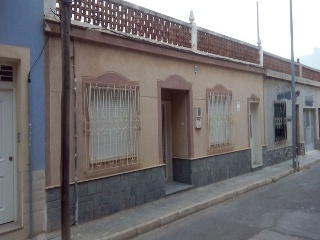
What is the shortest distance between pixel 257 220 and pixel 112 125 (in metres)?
3.44

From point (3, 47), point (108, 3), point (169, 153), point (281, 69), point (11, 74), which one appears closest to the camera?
point (3, 47)

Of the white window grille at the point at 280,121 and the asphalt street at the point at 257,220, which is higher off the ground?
the white window grille at the point at 280,121

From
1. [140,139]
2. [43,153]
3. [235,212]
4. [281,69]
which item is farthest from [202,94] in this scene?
[281,69]

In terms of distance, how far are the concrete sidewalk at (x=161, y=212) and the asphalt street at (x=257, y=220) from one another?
0.16m

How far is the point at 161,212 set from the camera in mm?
6727

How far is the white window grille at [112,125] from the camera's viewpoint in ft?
20.7

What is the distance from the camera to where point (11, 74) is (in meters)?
5.45

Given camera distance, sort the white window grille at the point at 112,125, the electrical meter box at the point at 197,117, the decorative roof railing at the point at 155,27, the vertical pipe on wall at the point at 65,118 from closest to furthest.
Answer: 1. the vertical pipe on wall at the point at 65,118
2. the white window grille at the point at 112,125
3. the decorative roof railing at the point at 155,27
4. the electrical meter box at the point at 197,117

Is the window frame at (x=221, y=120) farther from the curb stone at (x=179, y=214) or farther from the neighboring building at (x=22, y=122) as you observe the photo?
the neighboring building at (x=22, y=122)

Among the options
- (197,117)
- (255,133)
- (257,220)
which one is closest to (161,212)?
(257,220)

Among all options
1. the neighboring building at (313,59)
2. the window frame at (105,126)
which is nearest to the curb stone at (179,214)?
the window frame at (105,126)

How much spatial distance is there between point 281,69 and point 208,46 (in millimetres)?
5988

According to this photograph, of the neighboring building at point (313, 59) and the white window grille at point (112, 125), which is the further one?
the neighboring building at point (313, 59)

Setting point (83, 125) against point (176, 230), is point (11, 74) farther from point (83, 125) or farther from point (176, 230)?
point (176, 230)
